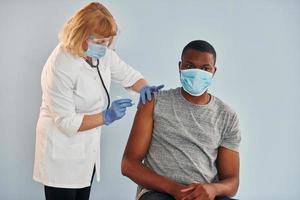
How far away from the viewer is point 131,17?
2.27m

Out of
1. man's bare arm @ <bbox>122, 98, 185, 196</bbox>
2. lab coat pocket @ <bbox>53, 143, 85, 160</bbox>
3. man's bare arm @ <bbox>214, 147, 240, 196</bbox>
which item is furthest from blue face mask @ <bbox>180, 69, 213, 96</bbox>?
lab coat pocket @ <bbox>53, 143, 85, 160</bbox>

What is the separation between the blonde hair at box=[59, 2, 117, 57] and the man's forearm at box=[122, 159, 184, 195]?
20.1 inches

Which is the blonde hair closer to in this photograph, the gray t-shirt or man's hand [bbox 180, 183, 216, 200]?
the gray t-shirt

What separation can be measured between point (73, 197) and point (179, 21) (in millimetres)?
1056

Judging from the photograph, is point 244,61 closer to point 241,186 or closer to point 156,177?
point 241,186

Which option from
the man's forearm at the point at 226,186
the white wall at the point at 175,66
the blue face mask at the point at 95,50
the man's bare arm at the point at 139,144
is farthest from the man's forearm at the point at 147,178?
the white wall at the point at 175,66

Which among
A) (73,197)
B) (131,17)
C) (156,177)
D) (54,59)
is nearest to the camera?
(156,177)

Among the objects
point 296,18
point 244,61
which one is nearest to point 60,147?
point 244,61

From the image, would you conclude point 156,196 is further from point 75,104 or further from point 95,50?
point 95,50

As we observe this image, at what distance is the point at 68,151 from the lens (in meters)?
1.83

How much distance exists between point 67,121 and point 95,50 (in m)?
0.32

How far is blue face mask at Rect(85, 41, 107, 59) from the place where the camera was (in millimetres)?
1786

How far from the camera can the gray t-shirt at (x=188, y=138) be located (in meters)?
1.65

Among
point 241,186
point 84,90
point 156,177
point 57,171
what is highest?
point 84,90
